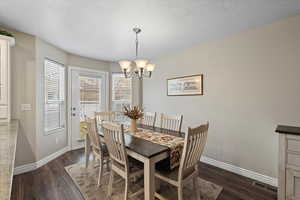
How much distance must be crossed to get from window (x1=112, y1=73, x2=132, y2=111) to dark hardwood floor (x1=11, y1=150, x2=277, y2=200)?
209cm

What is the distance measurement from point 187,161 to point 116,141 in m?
0.82

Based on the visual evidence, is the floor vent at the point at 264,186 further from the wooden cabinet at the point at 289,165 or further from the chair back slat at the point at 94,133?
the chair back slat at the point at 94,133

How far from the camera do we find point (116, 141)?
164 cm

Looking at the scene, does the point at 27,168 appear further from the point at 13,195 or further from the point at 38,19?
the point at 38,19

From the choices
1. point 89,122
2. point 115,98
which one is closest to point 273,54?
point 89,122

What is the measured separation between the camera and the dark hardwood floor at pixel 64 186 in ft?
6.16

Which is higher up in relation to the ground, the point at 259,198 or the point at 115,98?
the point at 115,98

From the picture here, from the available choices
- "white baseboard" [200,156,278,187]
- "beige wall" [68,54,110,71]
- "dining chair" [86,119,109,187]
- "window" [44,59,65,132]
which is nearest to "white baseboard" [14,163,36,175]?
"window" [44,59,65,132]

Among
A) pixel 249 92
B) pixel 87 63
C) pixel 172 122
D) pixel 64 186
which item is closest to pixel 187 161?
pixel 172 122

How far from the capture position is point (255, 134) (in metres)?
2.25

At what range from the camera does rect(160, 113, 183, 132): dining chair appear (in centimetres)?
245

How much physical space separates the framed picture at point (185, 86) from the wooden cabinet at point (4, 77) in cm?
294

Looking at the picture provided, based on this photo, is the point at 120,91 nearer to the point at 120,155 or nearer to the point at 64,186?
the point at 64,186

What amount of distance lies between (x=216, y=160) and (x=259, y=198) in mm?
898
